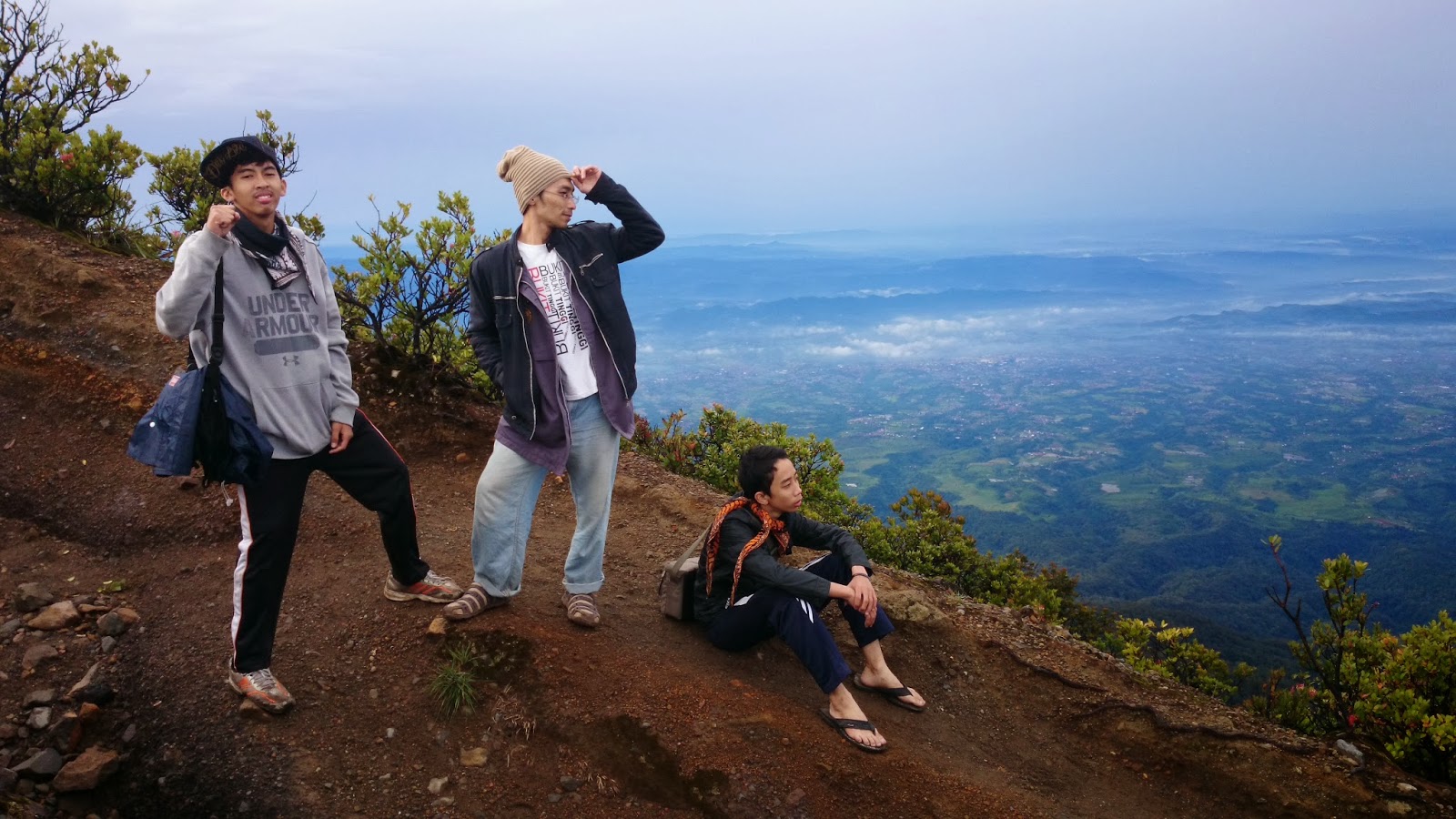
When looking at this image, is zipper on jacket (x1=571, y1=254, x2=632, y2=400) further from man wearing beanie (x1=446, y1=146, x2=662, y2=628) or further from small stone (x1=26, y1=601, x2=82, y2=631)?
small stone (x1=26, y1=601, x2=82, y2=631)

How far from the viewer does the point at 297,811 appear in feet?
10.9

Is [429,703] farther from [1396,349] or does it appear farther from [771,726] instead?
[1396,349]

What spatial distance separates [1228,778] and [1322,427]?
139974 mm

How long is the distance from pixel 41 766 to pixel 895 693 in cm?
388

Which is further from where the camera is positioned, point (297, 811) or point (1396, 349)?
point (1396, 349)

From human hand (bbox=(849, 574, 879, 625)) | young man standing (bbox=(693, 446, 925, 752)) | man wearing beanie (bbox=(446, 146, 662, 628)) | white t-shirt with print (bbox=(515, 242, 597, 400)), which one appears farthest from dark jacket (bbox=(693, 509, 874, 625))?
white t-shirt with print (bbox=(515, 242, 597, 400))

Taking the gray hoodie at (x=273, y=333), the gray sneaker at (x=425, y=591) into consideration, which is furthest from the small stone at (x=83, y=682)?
the gray hoodie at (x=273, y=333)

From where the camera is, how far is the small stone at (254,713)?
12.2ft

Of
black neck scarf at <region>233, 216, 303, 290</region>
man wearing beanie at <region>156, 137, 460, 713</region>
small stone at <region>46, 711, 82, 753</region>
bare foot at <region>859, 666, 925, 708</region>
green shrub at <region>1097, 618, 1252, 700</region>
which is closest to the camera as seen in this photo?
man wearing beanie at <region>156, 137, 460, 713</region>

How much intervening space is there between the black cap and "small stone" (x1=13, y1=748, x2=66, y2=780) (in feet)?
8.05

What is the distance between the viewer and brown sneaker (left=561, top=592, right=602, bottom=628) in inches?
178

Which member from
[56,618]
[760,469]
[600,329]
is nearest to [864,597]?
[760,469]

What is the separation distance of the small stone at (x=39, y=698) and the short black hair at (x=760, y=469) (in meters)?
3.30

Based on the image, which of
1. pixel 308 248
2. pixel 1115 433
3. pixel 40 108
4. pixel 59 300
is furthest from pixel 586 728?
pixel 1115 433
